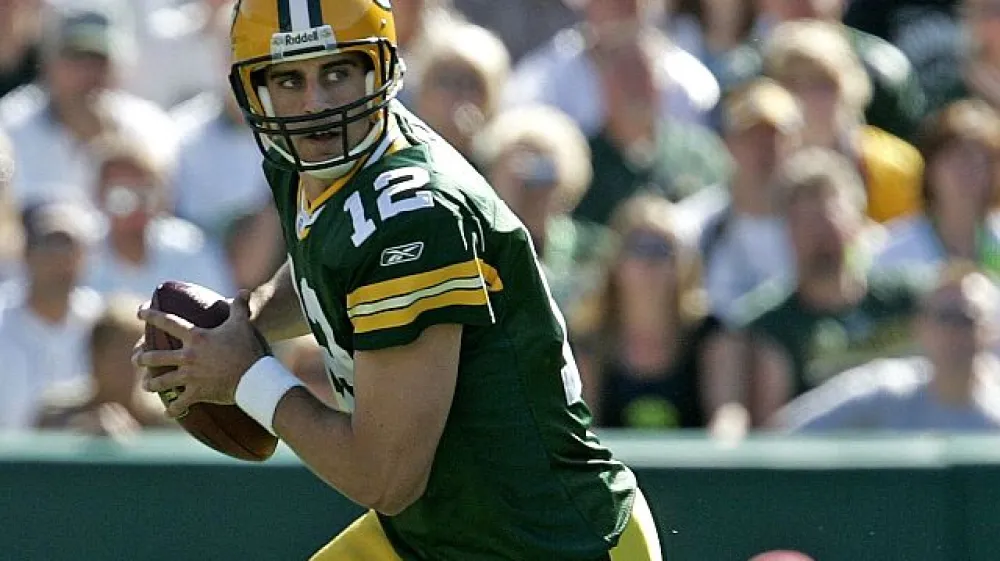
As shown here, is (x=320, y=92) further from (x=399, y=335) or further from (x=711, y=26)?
(x=711, y=26)

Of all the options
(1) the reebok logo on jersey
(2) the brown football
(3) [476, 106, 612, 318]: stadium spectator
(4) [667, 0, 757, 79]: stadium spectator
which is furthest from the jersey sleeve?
(4) [667, 0, 757, 79]: stadium spectator

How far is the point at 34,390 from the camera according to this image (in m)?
6.79

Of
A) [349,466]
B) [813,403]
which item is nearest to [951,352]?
[813,403]

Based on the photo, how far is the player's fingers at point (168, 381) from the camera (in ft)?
11.8

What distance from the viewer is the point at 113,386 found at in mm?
6320

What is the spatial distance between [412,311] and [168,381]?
0.56 metres

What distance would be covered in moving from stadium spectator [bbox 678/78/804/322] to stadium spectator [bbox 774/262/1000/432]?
0.64 metres

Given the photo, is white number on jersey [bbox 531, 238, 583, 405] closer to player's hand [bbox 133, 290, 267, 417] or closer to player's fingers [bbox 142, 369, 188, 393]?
player's hand [bbox 133, 290, 267, 417]

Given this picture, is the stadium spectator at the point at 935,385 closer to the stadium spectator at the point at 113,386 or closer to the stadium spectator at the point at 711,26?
the stadium spectator at the point at 711,26

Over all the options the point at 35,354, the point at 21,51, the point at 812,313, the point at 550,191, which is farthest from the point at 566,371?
the point at 21,51

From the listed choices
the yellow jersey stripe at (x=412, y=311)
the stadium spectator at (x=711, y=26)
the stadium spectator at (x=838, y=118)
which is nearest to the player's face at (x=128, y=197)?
the stadium spectator at (x=711, y=26)

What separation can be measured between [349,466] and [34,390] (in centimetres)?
363

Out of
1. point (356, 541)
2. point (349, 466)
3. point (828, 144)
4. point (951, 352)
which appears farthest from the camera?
point (828, 144)

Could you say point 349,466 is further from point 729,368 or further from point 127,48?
point 127,48
